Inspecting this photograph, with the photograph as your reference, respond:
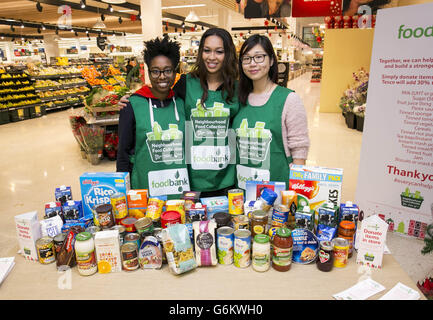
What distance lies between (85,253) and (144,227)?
27 cm

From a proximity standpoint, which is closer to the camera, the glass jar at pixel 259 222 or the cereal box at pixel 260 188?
the glass jar at pixel 259 222

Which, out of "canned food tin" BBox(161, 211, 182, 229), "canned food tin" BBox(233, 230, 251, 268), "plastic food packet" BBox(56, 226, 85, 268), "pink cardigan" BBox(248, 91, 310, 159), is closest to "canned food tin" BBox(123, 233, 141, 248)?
"canned food tin" BBox(161, 211, 182, 229)

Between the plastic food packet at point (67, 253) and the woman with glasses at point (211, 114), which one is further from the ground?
the woman with glasses at point (211, 114)

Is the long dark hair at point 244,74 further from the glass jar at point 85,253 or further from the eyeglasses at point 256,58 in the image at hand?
the glass jar at point 85,253

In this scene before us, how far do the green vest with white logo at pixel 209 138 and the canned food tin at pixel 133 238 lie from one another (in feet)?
2.81

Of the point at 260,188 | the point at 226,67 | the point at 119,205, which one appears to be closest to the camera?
the point at 119,205

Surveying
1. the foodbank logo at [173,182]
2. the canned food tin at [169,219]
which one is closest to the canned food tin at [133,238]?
the canned food tin at [169,219]

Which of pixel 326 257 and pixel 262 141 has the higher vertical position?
pixel 262 141

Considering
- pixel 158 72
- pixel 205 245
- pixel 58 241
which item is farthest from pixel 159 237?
pixel 158 72

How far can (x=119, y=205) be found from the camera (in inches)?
63.4

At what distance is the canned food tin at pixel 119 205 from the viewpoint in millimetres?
1599

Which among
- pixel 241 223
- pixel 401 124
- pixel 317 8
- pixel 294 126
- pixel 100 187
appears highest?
pixel 317 8

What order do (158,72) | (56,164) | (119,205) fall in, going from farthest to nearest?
(56,164) < (158,72) < (119,205)

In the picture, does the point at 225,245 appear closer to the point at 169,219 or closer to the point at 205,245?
the point at 205,245
